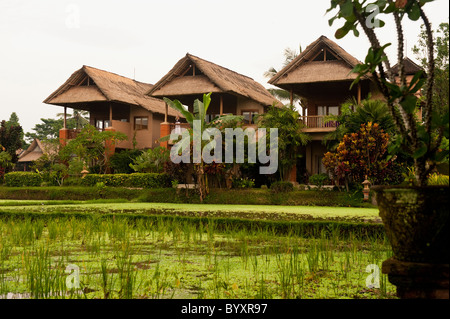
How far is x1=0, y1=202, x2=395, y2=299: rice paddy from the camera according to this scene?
11.9 feet

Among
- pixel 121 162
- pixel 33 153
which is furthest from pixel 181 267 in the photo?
pixel 33 153

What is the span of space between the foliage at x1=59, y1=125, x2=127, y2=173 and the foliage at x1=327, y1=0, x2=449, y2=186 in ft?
63.3

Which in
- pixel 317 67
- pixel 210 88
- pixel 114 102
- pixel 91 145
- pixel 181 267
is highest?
pixel 317 67

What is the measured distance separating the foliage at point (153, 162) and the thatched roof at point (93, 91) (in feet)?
13.1

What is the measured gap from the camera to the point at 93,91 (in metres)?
23.6

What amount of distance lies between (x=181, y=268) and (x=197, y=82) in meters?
17.8

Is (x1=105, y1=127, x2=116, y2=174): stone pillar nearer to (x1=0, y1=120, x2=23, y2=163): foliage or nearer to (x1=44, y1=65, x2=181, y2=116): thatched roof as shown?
(x1=44, y1=65, x2=181, y2=116): thatched roof

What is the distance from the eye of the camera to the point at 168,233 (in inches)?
299

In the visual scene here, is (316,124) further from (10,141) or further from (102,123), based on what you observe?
(10,141)

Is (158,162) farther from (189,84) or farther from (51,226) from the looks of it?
(51,226)

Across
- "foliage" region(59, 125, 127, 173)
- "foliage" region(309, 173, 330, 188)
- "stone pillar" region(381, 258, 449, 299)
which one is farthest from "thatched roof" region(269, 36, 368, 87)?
"stone pillar" region(381, 258, 449, 299)

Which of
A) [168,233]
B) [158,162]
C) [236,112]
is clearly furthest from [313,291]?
[236,112]

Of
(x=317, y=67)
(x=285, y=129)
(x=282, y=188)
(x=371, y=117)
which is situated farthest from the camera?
(x=317, y=67)
